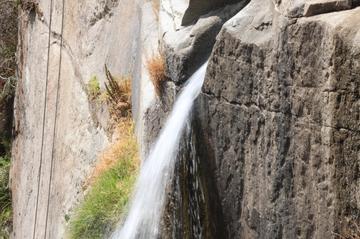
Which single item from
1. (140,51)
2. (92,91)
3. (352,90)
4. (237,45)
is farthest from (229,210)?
(92,91)

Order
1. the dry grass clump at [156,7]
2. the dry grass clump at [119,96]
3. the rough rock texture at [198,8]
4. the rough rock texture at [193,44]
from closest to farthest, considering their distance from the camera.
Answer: the rough rock texture at [193,44]
the rough rock texture at [198,8]
the dry grass clump at [156,7]
the dry grass clump at [119,96]

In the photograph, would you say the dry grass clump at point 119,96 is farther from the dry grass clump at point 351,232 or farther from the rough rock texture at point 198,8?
the dry grass clump at point 351,232

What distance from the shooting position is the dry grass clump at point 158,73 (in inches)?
222

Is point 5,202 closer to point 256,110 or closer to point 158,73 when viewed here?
point 158,73

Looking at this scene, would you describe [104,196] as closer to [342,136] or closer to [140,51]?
[140,51]

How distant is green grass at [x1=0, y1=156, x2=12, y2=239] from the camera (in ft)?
35.1

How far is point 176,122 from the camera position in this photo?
502 cm

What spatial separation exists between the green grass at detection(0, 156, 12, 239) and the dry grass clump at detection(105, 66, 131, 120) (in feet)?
13.7

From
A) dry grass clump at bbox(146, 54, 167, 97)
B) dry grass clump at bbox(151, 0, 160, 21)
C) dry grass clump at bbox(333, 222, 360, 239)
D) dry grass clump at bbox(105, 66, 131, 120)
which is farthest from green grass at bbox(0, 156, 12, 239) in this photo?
dry grass clump at bbox(333, 222, 360, 239)

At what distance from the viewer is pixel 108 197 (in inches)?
241

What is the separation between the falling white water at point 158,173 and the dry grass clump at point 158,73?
0.42 meters

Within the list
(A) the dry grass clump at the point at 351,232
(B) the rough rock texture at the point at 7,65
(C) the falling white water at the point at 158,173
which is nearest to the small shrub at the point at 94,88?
(C) the falling white water at the point at 158,173

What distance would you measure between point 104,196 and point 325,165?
8.78 feet

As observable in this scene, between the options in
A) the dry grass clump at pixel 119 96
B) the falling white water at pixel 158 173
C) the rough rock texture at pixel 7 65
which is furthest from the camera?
the rough rock texture at pixel 7 65
